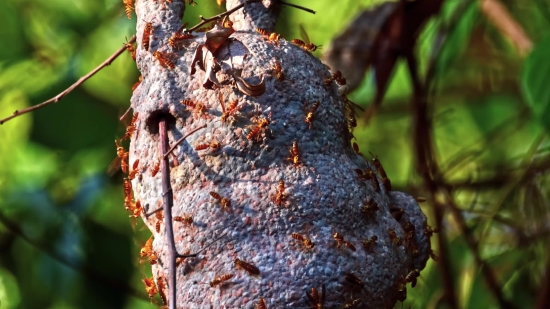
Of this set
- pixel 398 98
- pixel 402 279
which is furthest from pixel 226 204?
pixel 398 98

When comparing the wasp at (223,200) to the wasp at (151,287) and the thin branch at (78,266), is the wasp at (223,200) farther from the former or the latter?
the thin branch at (78,266)

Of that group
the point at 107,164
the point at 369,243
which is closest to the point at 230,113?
the point at 369,243

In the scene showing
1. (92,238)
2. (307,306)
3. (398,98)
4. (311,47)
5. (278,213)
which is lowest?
(307,306)

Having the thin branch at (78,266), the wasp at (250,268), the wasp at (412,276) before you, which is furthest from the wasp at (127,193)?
the thin branch at (78,266)

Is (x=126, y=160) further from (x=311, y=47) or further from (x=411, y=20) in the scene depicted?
(x=411, y=20)

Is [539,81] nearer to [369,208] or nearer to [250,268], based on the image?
[369,208]

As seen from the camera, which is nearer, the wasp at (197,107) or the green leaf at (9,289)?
the wasp at (197,107)
